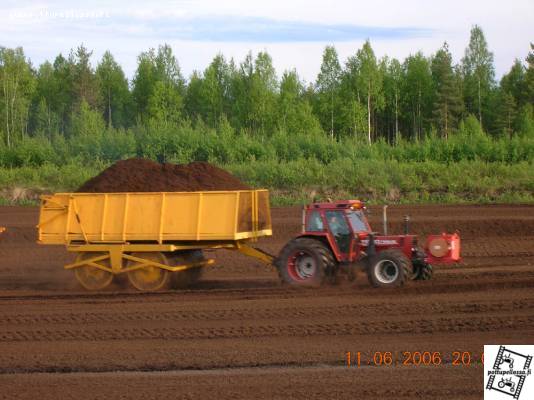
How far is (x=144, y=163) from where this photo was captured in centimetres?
1883

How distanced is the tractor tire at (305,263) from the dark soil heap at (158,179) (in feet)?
8.57

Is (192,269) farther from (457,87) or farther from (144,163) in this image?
(457,87)

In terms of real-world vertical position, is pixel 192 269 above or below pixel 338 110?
below

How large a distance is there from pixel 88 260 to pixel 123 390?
859 centimetres

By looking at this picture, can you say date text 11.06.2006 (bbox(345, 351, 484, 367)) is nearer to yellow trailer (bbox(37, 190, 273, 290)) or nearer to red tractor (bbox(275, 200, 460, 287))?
red tractor (bbox(275, 200, 460, 287))

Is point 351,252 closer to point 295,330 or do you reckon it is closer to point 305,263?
point 305,263

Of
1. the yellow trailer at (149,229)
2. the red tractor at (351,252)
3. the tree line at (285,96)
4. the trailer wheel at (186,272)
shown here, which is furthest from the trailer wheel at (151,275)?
the tree line at (285,96)

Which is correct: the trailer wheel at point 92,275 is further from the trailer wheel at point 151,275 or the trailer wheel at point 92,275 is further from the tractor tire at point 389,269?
the tractor tire at point 389,269

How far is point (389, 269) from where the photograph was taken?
1554cm

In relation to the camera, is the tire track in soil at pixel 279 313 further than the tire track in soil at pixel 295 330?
Yes

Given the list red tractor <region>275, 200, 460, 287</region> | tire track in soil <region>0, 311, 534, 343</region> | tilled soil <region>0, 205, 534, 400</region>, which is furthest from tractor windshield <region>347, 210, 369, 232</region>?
tire track in soil <region>0, 311, 534, 343</region>

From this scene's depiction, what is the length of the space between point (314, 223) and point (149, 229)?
137 inches

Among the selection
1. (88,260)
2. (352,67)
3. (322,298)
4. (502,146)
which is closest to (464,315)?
(322,298)

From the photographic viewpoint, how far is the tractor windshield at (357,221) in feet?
52.9
